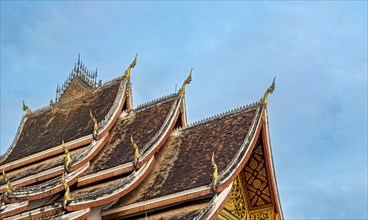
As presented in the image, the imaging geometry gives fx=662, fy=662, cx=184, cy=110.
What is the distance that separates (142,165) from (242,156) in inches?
73.2

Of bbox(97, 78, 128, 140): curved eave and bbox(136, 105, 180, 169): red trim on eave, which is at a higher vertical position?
bbox(97, 78, 128, 140): curved eave

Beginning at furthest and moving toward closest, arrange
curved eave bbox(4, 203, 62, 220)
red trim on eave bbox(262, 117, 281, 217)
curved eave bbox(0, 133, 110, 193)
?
red trim on eave bbox(262, 117, 281, 217)
curved eave bbox(0, 133, 110, 193)
curved eave bbox(4, 203, 62, 220)

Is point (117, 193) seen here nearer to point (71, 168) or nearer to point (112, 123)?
point (71, 168)

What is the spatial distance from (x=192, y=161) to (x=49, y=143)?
13.0ft

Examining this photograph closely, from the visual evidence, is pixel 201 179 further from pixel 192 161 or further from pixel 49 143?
pixel 49 143

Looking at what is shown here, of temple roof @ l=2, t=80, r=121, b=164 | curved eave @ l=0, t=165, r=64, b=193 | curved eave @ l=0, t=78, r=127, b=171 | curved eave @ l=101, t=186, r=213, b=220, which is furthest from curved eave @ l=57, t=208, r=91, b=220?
temple roof @ l=2, t=80, r=121, b=164

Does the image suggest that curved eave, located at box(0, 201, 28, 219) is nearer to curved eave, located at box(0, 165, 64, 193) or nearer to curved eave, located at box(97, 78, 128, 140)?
curved eave, located at box(0, 165, 64, 193)

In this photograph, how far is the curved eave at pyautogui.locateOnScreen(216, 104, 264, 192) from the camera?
10969 mm

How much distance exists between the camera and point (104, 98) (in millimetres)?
15422

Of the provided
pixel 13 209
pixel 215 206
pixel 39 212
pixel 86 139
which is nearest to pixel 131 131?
pixel 86 139

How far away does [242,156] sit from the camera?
38.6 feet

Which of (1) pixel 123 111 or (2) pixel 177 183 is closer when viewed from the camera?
(2) pixel 177 183

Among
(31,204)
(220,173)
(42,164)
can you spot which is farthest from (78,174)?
(220,173)

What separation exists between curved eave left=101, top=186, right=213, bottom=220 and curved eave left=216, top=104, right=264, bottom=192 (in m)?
0.28
